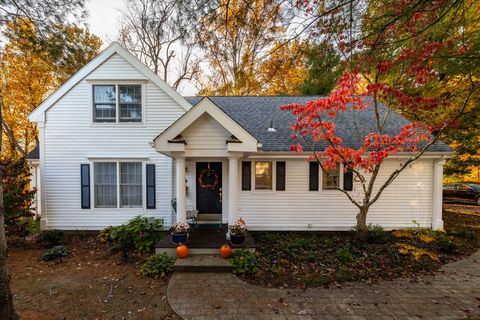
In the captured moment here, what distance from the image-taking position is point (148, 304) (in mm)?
4266

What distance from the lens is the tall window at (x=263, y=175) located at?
323 inches

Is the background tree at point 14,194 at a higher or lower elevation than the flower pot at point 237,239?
higher

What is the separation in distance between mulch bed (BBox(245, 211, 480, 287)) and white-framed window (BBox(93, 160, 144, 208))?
4673mm

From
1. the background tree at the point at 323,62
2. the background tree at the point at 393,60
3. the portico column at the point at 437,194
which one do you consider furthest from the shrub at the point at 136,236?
the portico column at the point at 437,194

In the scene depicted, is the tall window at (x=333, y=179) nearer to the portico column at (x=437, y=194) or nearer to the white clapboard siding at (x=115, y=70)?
the portico column at (x=437, y=194)

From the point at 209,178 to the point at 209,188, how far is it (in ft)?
1.21

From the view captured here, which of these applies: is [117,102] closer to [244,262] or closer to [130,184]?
[130,184]

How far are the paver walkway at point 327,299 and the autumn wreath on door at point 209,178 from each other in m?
3.37

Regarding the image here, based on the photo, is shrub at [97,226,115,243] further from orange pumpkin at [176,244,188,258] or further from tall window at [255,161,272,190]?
tall window at [255,161,272,190]

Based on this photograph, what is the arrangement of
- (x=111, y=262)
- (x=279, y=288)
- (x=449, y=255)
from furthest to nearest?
1. (x=449, y=255)
2. (x=111, y=262)
3. (x=279, y=288)

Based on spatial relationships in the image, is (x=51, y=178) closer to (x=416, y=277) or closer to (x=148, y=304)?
(x=148, y=304)

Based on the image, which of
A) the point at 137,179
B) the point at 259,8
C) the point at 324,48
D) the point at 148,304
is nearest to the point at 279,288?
the point at 148,304

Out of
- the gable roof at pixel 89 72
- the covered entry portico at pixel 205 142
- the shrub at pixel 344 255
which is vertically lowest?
the shrub at pixel 344 255

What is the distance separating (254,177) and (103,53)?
22.8ft
